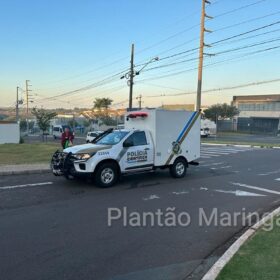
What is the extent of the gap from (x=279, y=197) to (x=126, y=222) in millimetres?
4724

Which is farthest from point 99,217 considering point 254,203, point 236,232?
point 254,203

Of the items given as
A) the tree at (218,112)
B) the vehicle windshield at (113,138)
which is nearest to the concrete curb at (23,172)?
the vehicle windshield at (113,138)

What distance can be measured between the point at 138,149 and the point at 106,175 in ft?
4.75

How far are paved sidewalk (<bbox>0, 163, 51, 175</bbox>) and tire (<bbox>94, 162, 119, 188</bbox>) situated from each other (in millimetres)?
3637

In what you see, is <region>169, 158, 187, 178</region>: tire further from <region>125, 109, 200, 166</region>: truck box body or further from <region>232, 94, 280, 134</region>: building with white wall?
<region>232, 94, 280, 134</region>: building with white wall

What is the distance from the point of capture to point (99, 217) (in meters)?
6.84

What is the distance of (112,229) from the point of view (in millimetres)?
6133

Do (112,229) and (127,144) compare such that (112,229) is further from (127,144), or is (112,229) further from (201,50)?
(201,50)

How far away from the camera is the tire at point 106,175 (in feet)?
32.4

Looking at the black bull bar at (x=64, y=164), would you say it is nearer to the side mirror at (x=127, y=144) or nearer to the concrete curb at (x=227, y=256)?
the side mirror at (x=127, y=144)

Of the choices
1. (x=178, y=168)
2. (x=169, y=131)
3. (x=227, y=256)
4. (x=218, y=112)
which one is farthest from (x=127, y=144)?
(x=218, y=112)

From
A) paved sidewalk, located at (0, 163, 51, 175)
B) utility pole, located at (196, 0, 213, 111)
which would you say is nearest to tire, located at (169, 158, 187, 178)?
paved sidewalk, located at (0, 163, 51, 175)

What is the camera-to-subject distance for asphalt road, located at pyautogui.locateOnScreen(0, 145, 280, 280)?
451 cm

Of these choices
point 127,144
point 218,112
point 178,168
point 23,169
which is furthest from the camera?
point 218,112
